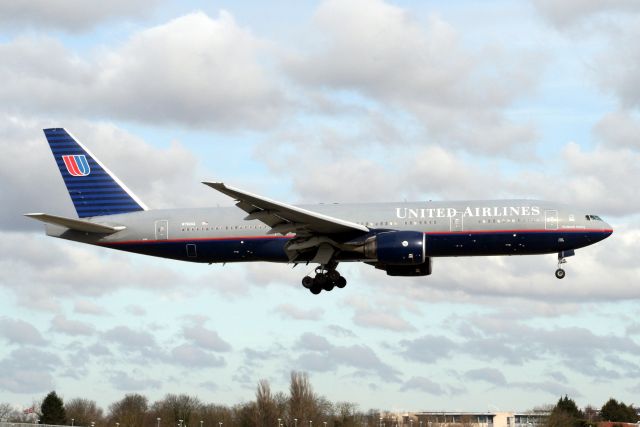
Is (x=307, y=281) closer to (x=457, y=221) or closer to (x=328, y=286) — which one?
(x=328, y=286)

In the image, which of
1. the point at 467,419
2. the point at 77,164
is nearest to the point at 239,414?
the point at 77,164

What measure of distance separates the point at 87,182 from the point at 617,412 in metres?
97.6

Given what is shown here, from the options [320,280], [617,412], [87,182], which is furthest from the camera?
[617,412]

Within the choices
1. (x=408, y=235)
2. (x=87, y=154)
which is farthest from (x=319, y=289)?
(x=87, y=154)

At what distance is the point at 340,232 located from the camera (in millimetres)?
49594

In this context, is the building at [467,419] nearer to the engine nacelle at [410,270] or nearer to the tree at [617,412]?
the tree at [617,412]

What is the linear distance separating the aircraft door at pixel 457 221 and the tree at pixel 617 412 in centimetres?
9368

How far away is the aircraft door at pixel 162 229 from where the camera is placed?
176 ft

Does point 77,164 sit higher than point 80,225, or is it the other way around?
point 77,164

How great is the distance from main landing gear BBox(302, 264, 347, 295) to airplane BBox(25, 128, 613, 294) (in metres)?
0.05

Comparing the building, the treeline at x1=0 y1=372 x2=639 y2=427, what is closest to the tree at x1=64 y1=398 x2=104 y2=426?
the treeline at x1=0 y1=372 x2=639 y2=427

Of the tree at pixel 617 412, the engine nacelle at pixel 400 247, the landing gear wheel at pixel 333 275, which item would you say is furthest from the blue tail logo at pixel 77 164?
the tree at pixel 617 412

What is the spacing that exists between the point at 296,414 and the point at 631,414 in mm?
57605

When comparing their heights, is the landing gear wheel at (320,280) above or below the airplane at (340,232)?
below
